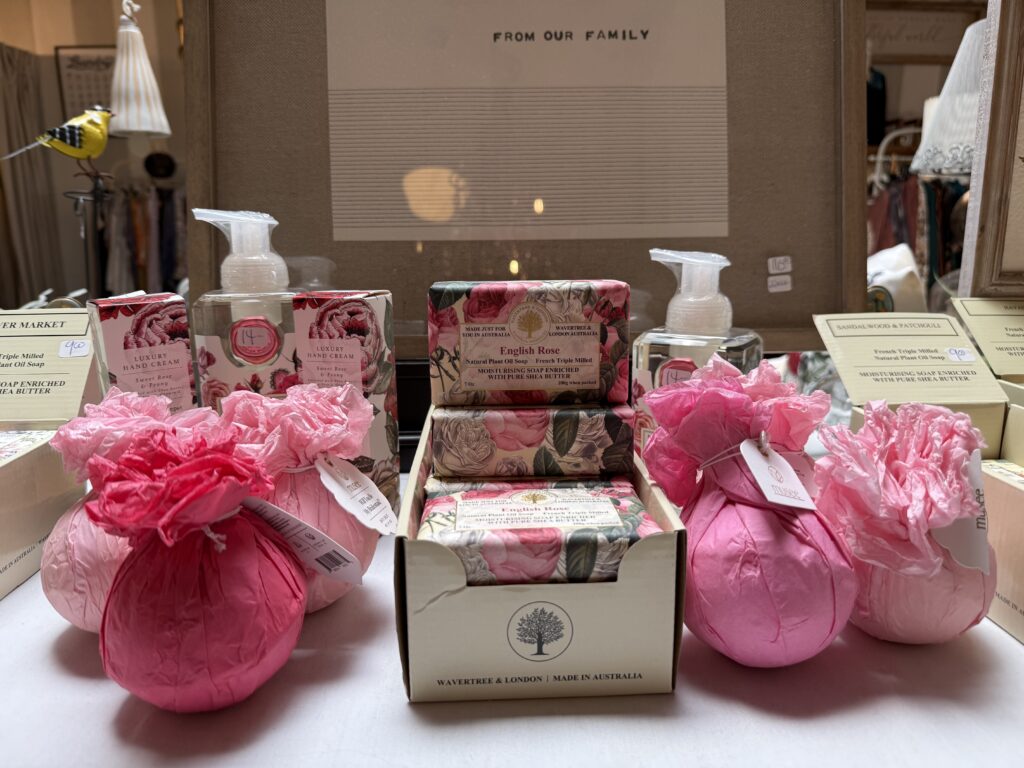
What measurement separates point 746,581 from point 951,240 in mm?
1901

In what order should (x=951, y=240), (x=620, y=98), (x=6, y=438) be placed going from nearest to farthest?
(x=6, y=438) → (x=620, y=98) → (x=951, y=240)

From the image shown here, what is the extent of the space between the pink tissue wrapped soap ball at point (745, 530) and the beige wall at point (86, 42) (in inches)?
99.3

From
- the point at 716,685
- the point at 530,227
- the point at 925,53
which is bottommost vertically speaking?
the point at 716,685

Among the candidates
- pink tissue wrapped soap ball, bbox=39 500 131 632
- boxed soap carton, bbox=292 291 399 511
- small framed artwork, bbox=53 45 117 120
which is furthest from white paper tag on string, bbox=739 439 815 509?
small framed artwork, bbox=53 45 117 120

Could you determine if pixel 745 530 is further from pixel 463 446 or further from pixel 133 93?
pixel 133 93

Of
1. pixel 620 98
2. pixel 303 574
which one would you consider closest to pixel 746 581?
pixel 303 574

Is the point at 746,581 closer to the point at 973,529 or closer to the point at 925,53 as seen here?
the point at 973,529

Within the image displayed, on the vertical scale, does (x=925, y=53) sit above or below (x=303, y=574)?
above

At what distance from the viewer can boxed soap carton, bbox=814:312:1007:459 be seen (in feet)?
2.36

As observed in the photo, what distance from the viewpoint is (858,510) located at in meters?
0.53

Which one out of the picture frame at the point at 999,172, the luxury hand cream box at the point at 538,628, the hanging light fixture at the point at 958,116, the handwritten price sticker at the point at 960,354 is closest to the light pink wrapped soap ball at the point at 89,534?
the luxury hand cream box at the point at 538,628

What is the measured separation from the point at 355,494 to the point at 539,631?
7.3 inches

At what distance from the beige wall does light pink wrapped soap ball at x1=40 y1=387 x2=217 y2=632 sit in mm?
2297

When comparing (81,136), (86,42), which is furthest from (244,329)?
(86,42)
